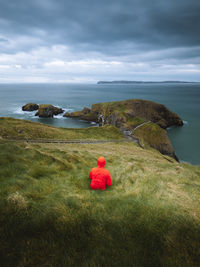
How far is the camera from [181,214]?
A: 16.1 ft

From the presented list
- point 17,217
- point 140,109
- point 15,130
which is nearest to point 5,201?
point 17,217

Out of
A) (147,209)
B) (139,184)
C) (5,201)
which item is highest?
(5,201)

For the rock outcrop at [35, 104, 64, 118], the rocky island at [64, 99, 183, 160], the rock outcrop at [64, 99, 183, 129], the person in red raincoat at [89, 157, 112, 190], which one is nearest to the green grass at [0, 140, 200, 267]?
the person in red raincoat at [89, 157, 112, 190]

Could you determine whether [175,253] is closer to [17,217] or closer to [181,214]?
[181,214]

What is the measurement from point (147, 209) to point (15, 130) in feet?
140

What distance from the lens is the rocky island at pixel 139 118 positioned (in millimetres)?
62997

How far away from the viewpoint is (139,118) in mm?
76562

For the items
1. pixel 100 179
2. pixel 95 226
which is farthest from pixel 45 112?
pixel 95 226

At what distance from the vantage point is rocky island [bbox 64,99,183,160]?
63.0 metres

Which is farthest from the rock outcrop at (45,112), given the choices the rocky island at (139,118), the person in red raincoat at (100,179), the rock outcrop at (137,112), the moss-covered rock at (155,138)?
the person in red raincoat at (100,179)

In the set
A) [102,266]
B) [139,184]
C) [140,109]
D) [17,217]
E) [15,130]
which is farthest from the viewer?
[140,109]

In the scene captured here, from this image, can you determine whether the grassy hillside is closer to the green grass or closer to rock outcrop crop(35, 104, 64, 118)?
the green grass

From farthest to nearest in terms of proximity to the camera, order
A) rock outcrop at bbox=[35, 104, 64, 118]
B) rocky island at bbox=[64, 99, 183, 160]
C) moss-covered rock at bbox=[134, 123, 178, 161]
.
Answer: rock outcrop at bbox=[35, 104, 64, 118] < rocky island at bbox=[64, 99, 183, 160] < moss-covered rock at bbox=[134, 123, 178, 161]

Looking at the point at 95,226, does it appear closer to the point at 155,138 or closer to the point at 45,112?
the point at 155,138
